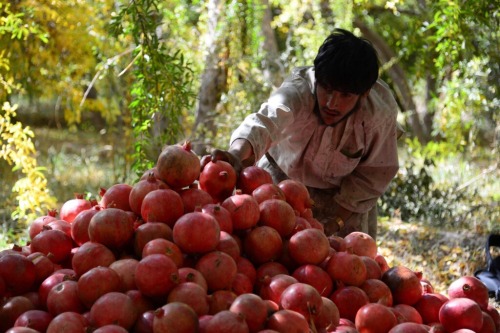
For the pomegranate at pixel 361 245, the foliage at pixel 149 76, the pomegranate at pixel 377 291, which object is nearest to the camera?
the pomegranate at pixel 377 291

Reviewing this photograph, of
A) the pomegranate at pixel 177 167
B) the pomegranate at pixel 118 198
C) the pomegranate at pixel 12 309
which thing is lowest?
the pomegranate at pixel 12 309

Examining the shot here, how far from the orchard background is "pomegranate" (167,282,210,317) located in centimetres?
227

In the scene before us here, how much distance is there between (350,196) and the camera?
3600mm

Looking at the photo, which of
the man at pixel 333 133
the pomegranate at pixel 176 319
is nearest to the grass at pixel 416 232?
the man at pixel 333 133

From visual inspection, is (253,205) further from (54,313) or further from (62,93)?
(62,93)

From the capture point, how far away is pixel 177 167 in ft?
7.63

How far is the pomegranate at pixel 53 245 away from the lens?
2.20m

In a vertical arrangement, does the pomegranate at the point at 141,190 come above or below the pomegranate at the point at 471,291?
above

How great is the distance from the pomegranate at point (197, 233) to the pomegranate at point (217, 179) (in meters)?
0.37

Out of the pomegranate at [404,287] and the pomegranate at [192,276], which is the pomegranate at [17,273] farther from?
the pomegranate at [404,287]

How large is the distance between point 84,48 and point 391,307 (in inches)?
185

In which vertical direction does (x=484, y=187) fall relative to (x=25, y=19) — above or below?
below

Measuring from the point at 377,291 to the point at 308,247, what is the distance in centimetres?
28

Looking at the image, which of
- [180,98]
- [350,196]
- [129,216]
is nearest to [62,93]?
[180,98]
